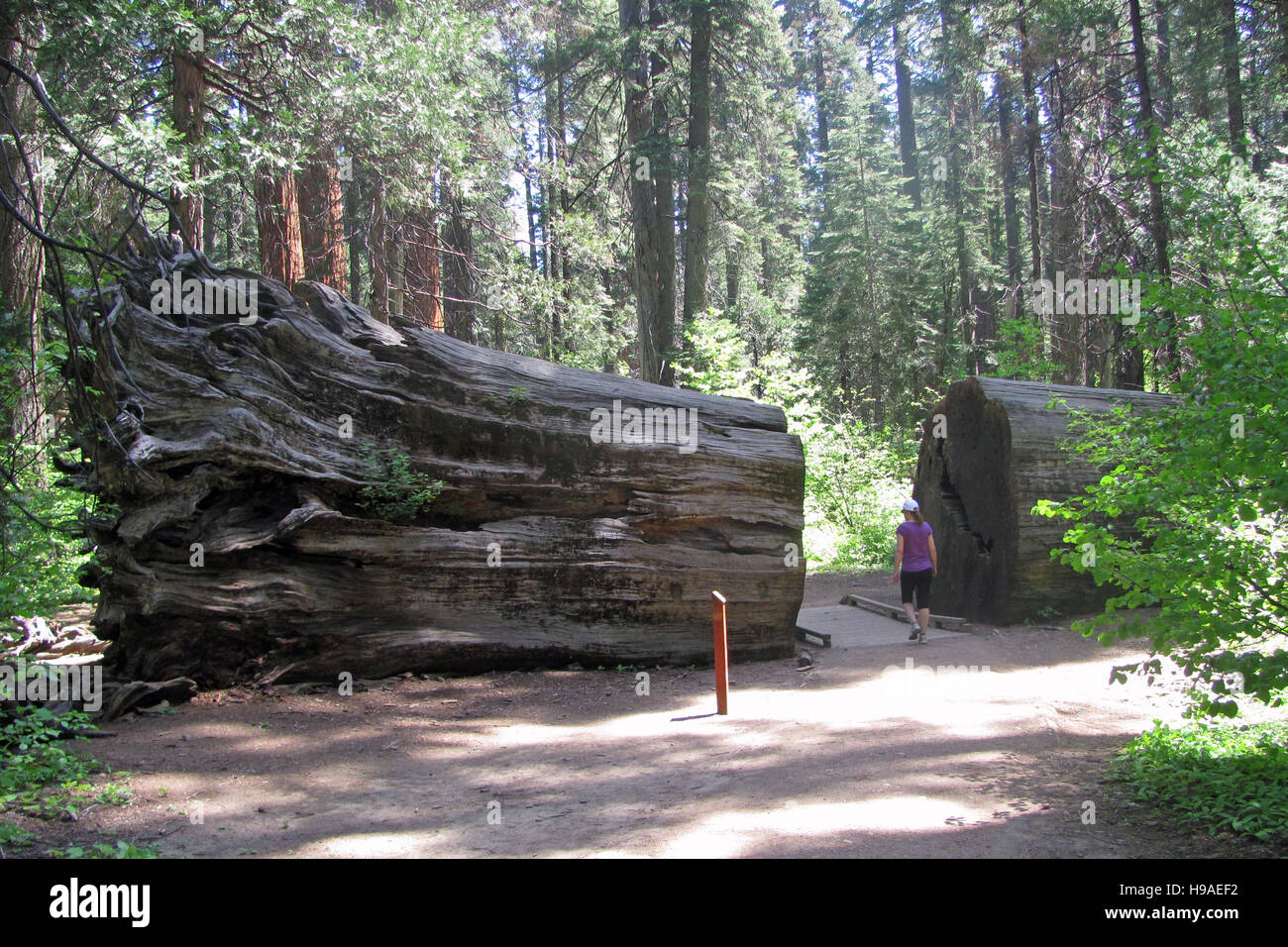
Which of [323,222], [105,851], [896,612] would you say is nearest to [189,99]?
[323,222]

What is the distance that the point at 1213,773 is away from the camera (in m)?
4.82


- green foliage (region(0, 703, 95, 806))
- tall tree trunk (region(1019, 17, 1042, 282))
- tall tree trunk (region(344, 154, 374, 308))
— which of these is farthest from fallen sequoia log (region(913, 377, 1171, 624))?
tall tree trunk (region(1019, 17, 1042, 282))

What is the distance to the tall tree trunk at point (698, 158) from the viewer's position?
19.6m

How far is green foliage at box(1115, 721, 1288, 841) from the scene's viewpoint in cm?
429

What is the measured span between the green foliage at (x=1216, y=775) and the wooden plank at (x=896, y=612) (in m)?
5.42

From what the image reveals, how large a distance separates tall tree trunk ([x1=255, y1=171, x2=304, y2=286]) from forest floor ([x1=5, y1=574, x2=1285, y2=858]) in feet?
27.7

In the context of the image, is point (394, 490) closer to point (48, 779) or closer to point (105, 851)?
point (48, 779)

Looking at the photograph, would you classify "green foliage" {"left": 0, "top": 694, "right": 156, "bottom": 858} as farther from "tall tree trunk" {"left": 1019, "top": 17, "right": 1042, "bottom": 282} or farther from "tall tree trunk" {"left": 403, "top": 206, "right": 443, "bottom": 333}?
"tall tree trunk" {"left": 1019, "top": 17, "right": 1042, "bottom": 282}

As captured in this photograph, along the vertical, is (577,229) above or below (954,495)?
above

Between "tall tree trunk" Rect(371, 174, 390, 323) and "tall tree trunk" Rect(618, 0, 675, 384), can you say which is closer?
"tall tree trunk" Rect(371, 174, 390, 323)

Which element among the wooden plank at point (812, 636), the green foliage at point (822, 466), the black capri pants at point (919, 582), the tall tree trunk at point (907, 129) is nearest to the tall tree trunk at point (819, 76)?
the tall tree trunk at point (907, 129)
